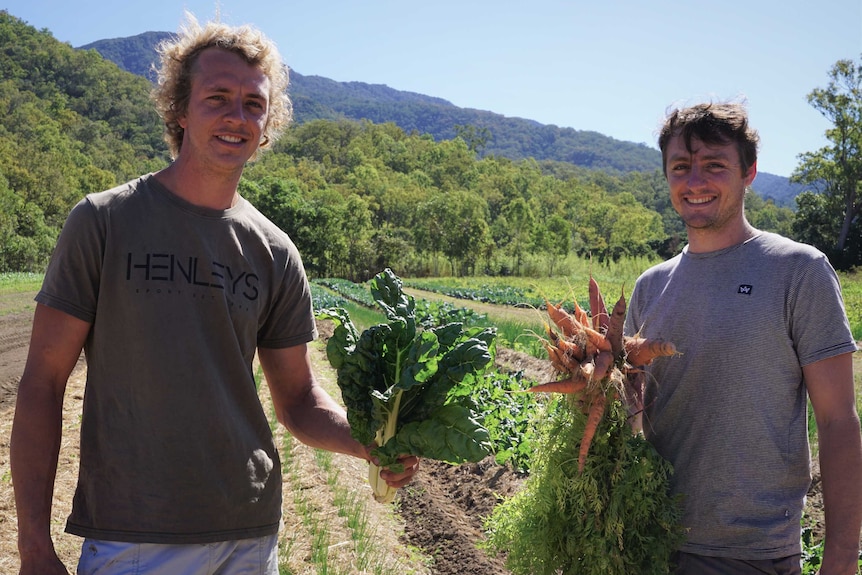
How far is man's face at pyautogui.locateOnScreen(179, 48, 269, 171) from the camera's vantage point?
222cm

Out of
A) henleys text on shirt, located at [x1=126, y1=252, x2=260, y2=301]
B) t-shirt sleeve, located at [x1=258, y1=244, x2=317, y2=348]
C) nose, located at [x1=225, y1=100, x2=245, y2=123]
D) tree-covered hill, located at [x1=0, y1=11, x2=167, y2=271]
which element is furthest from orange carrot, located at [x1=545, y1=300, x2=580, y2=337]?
tree-covered hill, located at [x1=0, y1=11, x2=167, y2=271]

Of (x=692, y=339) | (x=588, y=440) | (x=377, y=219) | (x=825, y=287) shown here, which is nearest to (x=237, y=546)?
(x=588, y=440)

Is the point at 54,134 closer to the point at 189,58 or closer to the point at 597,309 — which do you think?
the point at 189,58

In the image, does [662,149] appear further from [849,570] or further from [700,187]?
[849,570]

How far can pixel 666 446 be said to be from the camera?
246cm

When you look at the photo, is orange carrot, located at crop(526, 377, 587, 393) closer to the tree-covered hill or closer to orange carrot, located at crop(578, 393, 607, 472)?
orange carrot, located at crop(578, 393, 607, 472)

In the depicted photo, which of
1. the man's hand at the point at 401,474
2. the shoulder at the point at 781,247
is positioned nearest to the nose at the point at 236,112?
the man's hand at the point at 401,474

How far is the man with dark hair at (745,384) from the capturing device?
2.22 m

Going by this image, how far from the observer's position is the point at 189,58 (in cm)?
238

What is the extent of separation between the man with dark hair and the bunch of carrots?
14 cm

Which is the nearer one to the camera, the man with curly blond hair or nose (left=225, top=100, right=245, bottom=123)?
the man with curly blond hair

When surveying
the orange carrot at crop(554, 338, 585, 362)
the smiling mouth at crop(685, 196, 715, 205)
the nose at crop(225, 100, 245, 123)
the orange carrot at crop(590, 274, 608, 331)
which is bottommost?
the orange carrot at crop(554, 338, 585, 362)

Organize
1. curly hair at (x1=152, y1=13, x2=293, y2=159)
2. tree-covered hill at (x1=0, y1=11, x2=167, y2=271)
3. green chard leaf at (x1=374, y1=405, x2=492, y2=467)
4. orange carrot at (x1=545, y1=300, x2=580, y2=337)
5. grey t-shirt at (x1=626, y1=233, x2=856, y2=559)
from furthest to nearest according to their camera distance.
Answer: tree-covered hill at (x1=0, y1=11, x2=167, y2=271) < orange carrot at (x1=545, y1=300, x2=580, y2=337) < curly hair at (x1=152, y1=13, x2=293, y2=159) < grey t-shirt at (x1=626, y1=233, x2=856, y2=559) < green chard leaf at (x1=374, y1=405, x2=492, y2=467)

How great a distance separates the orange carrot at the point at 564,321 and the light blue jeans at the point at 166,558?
1.36 m
